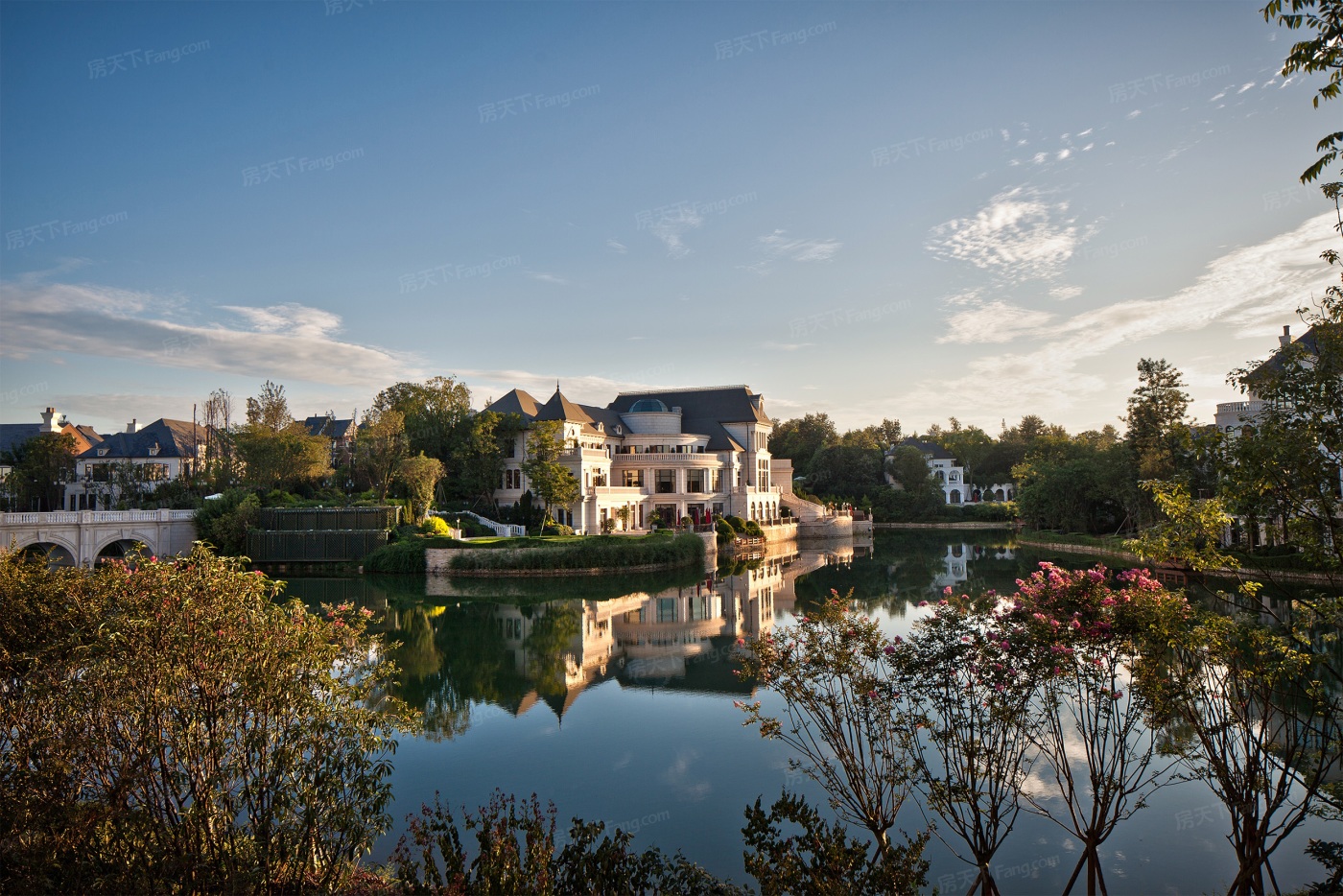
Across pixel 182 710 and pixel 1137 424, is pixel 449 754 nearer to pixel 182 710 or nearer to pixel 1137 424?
pixel 182 710

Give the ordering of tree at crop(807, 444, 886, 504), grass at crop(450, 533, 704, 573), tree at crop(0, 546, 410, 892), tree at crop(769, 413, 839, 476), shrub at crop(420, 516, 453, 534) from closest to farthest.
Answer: tree at crop(0, 546, 410, 892) → grass at crop(450, 533, 704, 573) → shrub at crop(420, 516, 453, 534) → tree at crop(807, 444, 886, 504) → tree at crop(769, 413, 839, 476)

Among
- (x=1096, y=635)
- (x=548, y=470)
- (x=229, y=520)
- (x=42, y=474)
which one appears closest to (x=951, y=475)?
(x=548, y=470)

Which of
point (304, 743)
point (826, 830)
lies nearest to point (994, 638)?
point (826, 830)

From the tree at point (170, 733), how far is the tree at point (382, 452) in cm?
3373

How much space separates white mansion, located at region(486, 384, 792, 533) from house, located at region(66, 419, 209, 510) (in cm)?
2293

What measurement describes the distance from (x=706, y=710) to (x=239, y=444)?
114 ft

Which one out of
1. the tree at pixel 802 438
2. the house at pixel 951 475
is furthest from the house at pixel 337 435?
the house at pixel 951 475

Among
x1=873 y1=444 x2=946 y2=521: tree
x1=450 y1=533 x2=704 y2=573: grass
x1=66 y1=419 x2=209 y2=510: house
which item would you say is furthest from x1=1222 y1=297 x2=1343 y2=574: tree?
x1=873 y1=444 x2=946 y2=521: tree

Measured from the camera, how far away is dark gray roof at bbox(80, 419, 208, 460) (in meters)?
52.1

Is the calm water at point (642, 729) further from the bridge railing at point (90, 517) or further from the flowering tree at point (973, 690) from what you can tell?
the bridge railing at point (90, 517)

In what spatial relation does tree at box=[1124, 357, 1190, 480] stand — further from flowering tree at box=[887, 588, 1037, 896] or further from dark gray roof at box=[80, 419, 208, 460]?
dark gray roof at box=[80, 419, 208, 460]

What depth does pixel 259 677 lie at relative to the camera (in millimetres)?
5500

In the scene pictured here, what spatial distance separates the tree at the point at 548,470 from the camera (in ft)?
123

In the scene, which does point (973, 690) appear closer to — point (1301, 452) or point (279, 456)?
point (1301, 452)
